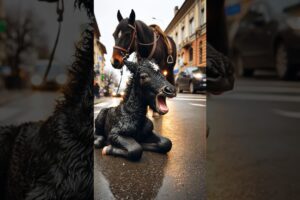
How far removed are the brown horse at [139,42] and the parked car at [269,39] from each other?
410 millimetres

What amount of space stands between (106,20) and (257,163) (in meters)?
1.13

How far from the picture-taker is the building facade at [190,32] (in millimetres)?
1462

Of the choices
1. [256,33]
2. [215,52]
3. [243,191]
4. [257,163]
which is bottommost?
[243,191]

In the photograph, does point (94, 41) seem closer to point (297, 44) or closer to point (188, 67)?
point (188, 67)

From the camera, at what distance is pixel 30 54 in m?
1.50

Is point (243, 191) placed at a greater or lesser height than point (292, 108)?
lesser

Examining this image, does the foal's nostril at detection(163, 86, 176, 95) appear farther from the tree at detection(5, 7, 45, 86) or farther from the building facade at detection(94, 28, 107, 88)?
the tree at detection(5, 7, 45, 86)

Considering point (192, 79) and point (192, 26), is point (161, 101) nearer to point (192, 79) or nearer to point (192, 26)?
point (192, 79)

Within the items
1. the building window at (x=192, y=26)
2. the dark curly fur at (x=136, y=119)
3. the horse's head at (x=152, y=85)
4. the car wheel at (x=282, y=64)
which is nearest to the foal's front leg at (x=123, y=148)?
the dark curly fur at (x=136, y=119)

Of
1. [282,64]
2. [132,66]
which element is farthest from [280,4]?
[132,66]

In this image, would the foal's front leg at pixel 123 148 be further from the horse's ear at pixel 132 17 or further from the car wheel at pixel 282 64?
the car wheel at pixel 282 64

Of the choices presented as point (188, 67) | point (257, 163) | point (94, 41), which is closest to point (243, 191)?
point (257, 163)

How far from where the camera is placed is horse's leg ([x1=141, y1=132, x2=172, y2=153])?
143cm

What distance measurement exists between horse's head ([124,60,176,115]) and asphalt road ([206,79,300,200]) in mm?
253
